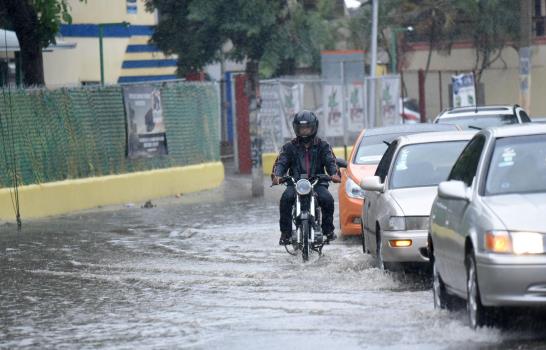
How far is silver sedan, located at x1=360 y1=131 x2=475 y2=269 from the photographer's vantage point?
1305cm

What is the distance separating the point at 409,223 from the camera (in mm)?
13094

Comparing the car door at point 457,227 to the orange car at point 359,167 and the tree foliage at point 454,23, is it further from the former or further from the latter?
the tree foliage at point 454,23

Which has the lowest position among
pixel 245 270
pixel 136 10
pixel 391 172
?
pixel 245 270

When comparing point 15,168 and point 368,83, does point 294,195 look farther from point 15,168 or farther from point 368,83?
point 368,83

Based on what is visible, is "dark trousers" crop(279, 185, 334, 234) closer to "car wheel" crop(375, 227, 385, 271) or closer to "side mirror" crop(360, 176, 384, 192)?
"car wheel" crop(375, 227, 385, 271)

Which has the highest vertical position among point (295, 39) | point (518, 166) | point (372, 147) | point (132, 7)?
point (132, 7)

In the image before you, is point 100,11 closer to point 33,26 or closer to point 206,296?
point 33,26

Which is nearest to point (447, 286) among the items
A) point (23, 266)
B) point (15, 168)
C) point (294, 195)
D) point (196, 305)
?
point (196, 305)

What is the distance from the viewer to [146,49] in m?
42.7

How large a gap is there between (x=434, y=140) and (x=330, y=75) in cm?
2001

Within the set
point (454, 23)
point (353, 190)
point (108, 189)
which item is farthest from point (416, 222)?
point (454, 23)

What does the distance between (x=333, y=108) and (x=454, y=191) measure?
26.1 metres

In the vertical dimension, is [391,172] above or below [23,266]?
above

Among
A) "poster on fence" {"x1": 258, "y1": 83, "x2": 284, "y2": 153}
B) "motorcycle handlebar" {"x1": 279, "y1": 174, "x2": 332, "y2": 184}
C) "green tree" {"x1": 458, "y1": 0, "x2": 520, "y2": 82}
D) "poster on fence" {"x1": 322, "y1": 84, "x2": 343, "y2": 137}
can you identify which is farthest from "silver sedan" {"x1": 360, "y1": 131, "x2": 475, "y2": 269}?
"green tree" {"x1": 458, "y1": 0, "x2": 520, "y2": 82}
